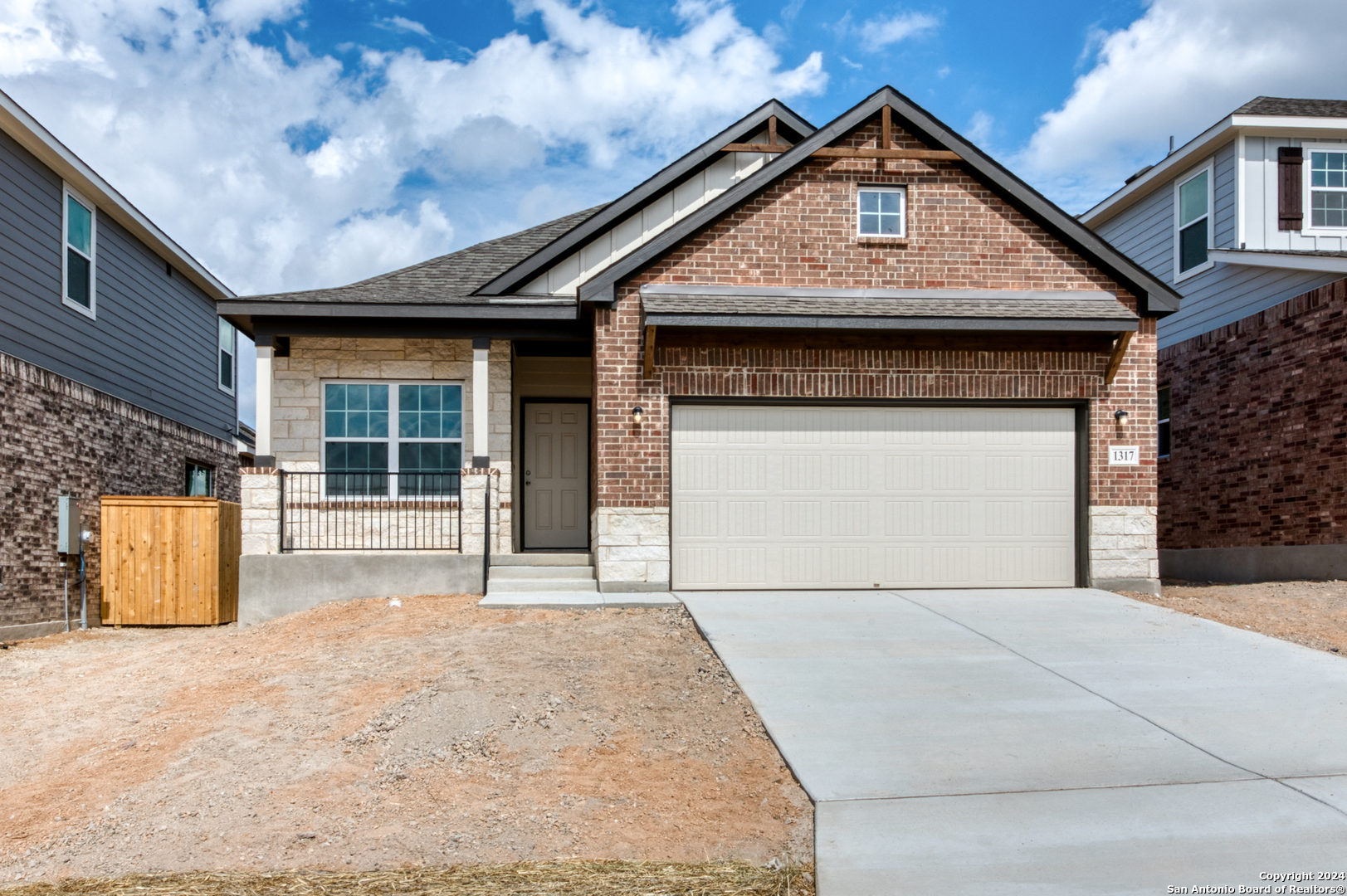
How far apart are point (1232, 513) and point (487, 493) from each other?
10962 mm

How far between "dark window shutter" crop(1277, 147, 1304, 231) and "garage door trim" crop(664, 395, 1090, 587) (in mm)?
6228

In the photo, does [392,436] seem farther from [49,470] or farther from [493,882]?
[493,882]

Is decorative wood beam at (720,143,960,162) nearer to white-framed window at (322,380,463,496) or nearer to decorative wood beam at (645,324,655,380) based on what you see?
decorative wood beam at (645,324,655,380)

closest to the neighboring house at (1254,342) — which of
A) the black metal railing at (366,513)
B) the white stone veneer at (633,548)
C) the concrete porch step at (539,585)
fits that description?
the white stone veneer at (633,548)

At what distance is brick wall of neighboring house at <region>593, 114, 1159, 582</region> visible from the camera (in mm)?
11680

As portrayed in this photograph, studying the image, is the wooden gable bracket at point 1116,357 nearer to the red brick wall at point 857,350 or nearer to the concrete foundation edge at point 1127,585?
the red brick wall at point 857,350

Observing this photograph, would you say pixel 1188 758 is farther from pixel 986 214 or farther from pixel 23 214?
pixel 23 214

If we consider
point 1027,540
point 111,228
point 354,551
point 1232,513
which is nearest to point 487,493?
point 354,551

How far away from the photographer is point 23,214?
13422 mm

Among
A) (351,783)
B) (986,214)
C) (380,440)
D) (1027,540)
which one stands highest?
(986,214)

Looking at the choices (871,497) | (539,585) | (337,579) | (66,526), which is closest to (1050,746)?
(871,497)

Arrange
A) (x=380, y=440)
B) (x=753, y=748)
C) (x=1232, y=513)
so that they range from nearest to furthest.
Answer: (x=753, y=748) < (x=380, y=440) < (x=1232, y=513)

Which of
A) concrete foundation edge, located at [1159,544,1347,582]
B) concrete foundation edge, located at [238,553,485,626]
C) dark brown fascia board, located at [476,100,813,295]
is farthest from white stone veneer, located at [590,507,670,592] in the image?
concrete foundation edge, located at [1159,544,1347,582]

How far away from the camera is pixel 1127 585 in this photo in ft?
39.4
